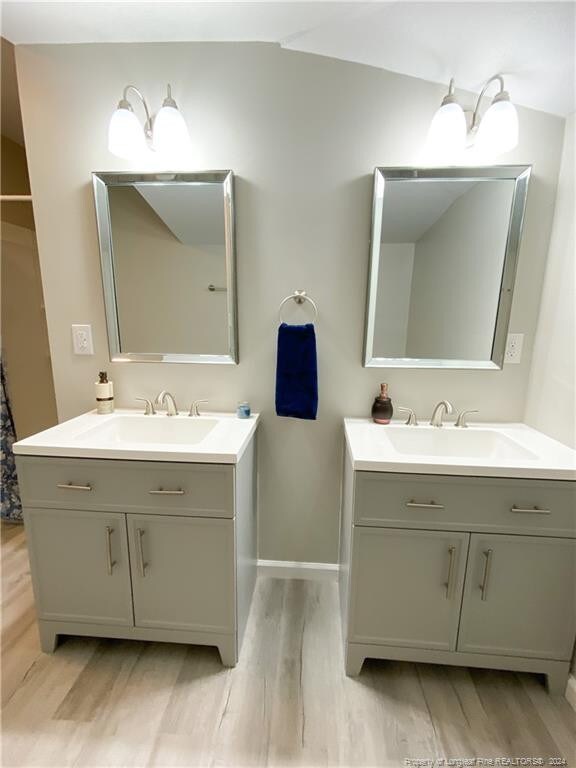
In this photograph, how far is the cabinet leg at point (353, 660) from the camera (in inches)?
45.8

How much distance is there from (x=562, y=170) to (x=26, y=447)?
2.16 meters

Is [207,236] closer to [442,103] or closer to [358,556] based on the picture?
[442,103]

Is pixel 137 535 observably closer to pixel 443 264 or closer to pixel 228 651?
pixel 228 651

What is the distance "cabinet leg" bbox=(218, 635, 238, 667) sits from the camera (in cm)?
118

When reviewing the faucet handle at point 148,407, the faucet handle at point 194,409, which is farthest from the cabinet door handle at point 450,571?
the faucet handle at point 148,407

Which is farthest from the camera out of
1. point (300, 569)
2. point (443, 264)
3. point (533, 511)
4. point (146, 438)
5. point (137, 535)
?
point (300, 569)

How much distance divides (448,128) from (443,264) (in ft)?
1.49

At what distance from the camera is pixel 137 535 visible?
1.12 m

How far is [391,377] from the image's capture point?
4.73 ft

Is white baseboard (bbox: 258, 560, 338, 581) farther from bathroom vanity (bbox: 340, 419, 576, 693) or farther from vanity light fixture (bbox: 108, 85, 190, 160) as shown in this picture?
vanity light fixture (bbox: 108, 85, 190, 160)

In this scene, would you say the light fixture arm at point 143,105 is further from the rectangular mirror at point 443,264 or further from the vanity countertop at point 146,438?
the vanity countertop at point 146,438

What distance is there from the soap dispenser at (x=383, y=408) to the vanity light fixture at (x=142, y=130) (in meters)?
1.26

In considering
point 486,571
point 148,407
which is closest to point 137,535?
point 148,407

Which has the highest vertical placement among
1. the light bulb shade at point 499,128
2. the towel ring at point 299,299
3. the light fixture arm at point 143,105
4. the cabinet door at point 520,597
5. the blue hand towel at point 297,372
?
the light fixture arm at point 143,105
